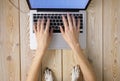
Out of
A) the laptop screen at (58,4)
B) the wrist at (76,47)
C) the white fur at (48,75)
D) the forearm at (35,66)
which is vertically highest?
the laptop screen at (58,4)

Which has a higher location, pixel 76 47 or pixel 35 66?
pixel 76 47

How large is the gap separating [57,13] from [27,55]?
1.06 ft

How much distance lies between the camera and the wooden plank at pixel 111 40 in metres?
1.59

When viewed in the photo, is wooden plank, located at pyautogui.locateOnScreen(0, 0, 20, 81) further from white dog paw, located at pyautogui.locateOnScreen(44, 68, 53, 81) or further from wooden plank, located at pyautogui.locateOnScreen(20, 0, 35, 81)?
white dog paw, located at pyautogui.locateOnScreen(44, 68, 53, 81)

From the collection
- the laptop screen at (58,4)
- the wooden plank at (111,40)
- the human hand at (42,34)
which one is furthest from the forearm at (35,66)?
the wooden plank at (111,40)

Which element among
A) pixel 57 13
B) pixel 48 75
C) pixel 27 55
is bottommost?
pixel 48 75

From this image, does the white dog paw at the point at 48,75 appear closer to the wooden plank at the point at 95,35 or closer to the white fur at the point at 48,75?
the white fur at the point at 48,75

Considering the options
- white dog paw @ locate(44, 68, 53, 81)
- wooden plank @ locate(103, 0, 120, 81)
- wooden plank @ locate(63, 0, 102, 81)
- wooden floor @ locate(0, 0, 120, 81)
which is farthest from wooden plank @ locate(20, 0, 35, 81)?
wooden plank @ locate(103, 0, 120, 81)

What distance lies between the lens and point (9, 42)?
1.55m

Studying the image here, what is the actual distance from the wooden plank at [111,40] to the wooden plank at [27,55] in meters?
0.31

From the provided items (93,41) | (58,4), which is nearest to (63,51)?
(93,41)

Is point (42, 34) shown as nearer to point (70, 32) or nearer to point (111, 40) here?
point (70, 32)

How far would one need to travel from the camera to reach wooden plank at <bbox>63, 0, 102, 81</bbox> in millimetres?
1578

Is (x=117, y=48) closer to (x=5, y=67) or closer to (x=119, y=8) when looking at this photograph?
(x=119, y=8)
